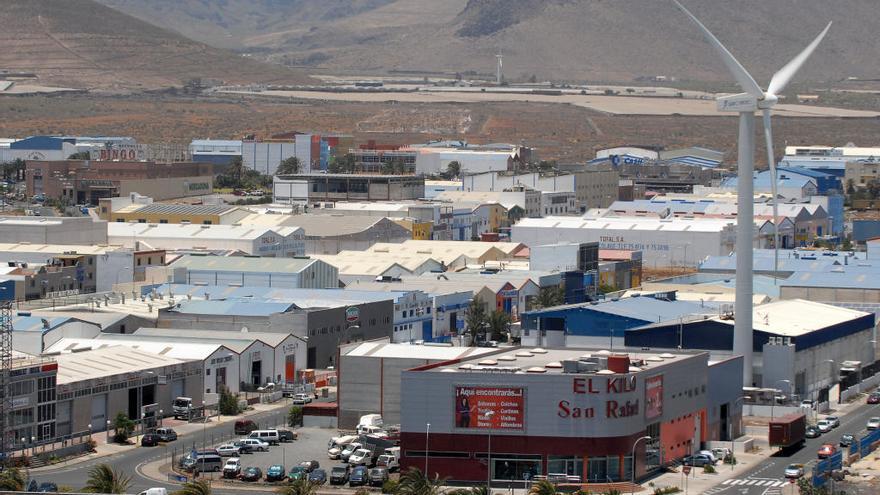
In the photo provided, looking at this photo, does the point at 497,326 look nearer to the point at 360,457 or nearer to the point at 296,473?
the point at 360,457

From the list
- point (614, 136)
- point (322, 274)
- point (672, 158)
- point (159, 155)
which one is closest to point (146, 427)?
point (322, 274)

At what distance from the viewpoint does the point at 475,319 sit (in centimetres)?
6375

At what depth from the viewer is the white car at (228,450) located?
43.9m

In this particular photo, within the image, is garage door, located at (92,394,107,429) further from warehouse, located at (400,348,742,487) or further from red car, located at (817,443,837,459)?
red car, located at (817,443,837,459)

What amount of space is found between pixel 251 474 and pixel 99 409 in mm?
6716

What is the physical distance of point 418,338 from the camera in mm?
62969

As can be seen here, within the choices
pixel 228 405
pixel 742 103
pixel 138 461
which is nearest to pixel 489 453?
pixel 138 461

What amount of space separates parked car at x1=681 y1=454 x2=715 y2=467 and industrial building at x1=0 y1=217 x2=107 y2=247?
1445 inches

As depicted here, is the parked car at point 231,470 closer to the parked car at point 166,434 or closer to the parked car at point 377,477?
the parked car at point 377,477

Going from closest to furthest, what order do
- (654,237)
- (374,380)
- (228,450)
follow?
1. (228,450)
2. (374,380)
3. (654,237)

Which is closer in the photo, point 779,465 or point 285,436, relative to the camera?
point 779,465

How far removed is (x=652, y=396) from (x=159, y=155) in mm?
80850

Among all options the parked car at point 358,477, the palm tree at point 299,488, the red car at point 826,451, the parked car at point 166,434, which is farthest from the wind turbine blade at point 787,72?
→ the palm tree at point 299,488

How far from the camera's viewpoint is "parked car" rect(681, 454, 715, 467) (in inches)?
1738
